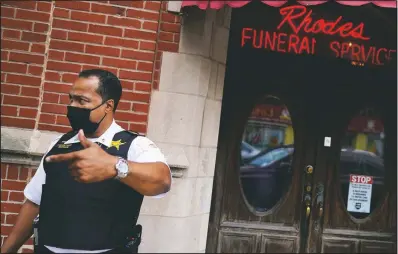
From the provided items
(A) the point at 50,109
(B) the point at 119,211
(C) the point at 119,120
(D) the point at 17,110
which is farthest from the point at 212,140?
(B) the point at 119,211

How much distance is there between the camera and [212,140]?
4383mm

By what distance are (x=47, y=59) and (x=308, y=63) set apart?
9.47ft

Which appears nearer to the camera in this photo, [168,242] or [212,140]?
[168,242]

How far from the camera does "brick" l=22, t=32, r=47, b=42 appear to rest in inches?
152

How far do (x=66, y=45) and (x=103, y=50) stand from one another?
1.10ft

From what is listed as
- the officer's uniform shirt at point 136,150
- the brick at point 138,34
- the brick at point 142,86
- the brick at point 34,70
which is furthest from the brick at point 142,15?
the officer's uniform shirt at point 136,150

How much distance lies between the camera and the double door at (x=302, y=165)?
4.89m

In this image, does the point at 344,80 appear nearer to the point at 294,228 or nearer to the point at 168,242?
the point at 294,228

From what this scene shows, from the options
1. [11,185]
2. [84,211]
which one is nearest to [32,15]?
[11,185]

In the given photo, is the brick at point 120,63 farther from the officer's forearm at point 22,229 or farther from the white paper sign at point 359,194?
the white paper sign at point 359,194

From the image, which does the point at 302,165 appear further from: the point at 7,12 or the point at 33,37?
the point at 7,12

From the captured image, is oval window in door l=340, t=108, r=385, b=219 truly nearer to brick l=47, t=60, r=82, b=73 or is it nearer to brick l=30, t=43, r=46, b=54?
brick l=47, t=60, r=82, b=73

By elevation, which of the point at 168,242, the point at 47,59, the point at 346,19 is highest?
the point at 346,19

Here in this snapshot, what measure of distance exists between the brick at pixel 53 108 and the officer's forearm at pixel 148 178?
2107 millimetres
